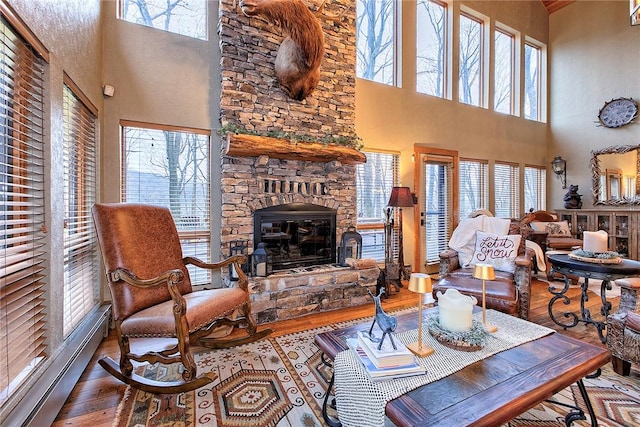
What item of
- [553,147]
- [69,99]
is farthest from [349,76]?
[553,147]

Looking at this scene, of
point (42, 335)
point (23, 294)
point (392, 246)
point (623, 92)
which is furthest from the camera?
point (623, 92)

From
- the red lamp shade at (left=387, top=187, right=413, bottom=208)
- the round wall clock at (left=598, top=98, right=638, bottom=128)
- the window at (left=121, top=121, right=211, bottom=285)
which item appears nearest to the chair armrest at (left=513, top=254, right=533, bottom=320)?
the red lamp shade at (left=387, top=187, right=413, bottom=208)

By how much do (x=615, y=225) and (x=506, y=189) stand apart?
6.27 feet

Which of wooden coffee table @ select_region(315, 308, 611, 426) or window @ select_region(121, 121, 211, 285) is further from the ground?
window @ select_region(121, 121, 211, 285)

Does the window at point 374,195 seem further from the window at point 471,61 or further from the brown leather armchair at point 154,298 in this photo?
the brown leather armchair at point 154,298

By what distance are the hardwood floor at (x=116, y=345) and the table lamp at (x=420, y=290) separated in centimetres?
164

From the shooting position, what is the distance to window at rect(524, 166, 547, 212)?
668cm

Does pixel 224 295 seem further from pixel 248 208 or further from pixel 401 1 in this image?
pixel 401 1

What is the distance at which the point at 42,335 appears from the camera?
5.70 ft

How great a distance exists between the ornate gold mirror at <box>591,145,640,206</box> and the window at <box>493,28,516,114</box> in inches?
78.2

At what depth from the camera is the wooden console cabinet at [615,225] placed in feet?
17.6

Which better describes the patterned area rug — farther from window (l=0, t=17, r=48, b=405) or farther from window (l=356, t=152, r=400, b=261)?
window (l=356, t=152, r=400, b=261)

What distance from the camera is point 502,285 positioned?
2.81 m

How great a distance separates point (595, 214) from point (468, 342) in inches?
248
